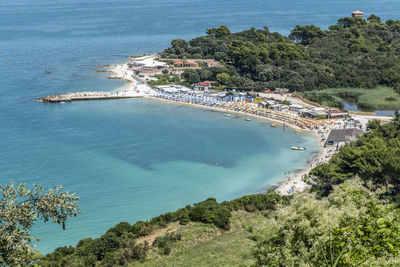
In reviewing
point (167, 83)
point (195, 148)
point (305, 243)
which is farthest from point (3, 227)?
point (167, 83)

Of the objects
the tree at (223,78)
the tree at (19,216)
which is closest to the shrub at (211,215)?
the tree at (19,216)

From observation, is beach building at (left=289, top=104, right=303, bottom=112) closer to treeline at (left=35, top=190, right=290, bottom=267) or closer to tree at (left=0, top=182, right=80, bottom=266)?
treeline at (left=35, top=190, right=290, bottom=267)

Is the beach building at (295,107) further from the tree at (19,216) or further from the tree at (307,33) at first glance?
the tree at (307,33)

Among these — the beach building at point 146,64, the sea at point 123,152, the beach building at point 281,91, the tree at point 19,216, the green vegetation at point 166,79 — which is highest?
the tree at point 19,216

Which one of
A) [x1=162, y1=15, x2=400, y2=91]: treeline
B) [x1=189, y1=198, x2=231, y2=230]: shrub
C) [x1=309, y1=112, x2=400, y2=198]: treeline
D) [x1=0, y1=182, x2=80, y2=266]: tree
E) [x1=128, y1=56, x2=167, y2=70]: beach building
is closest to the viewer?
[x1=0, y1=182, x2=80, y2=266]: tree

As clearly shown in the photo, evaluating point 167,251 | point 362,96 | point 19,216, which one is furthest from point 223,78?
point 19,216

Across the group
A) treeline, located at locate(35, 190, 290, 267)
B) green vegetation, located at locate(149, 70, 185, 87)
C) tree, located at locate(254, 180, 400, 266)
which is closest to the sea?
treeline, located at locate(35, 190, 290, 267)

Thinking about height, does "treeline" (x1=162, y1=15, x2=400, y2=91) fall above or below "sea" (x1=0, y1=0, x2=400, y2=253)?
above
